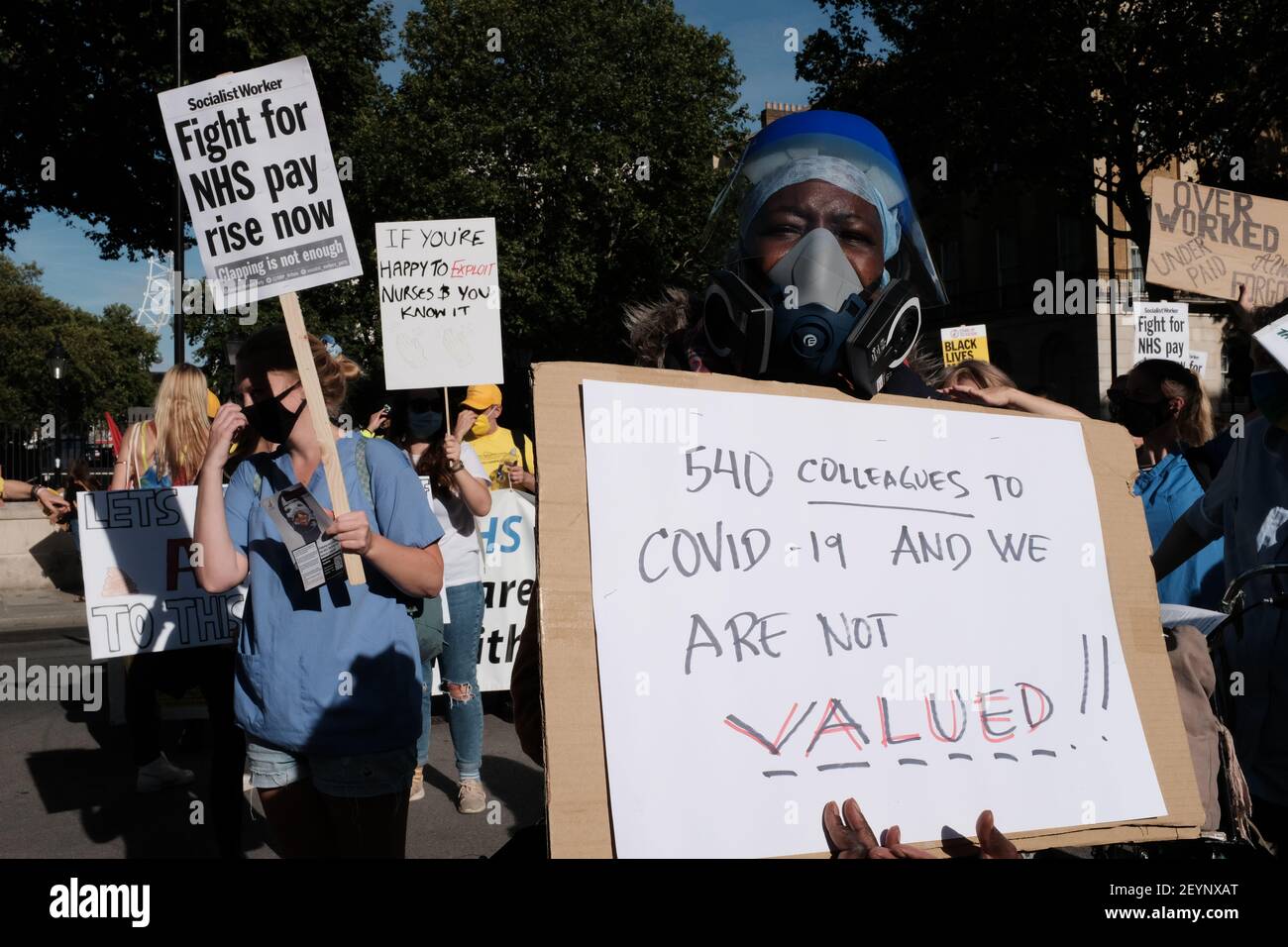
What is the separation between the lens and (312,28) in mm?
19031

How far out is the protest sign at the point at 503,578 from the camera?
270 inches

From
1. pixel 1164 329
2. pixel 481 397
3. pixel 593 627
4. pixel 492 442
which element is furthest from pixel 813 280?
pixel 1164 329

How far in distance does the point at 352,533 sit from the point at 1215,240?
8.57 ft

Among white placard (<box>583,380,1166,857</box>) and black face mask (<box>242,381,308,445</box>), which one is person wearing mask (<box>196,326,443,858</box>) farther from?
white placard (<box>583,380,1166,857</box>)

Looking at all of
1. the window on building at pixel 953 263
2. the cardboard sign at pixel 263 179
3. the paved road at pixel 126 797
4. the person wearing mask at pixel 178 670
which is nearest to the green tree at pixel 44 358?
the window on building at pixel 953 263

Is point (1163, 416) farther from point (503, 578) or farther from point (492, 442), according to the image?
point (503, 578)

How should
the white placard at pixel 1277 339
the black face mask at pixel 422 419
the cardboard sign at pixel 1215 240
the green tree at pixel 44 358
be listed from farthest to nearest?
the green tree at pixel 44 358
the black face mask at pixel 422 419
the cardboard sign at pixel 1215 240
the white placard at pixel 1277 339

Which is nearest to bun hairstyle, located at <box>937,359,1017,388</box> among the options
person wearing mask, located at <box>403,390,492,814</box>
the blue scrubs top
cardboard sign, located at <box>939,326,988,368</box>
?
the blue scrubs top

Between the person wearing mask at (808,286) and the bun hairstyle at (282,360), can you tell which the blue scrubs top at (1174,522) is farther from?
the bun hairstyle at (282,360)

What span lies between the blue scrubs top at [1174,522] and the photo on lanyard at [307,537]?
2363 millimetres

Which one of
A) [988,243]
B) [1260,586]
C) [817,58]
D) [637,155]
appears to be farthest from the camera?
[988,243]

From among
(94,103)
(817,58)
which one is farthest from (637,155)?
(94,103)
